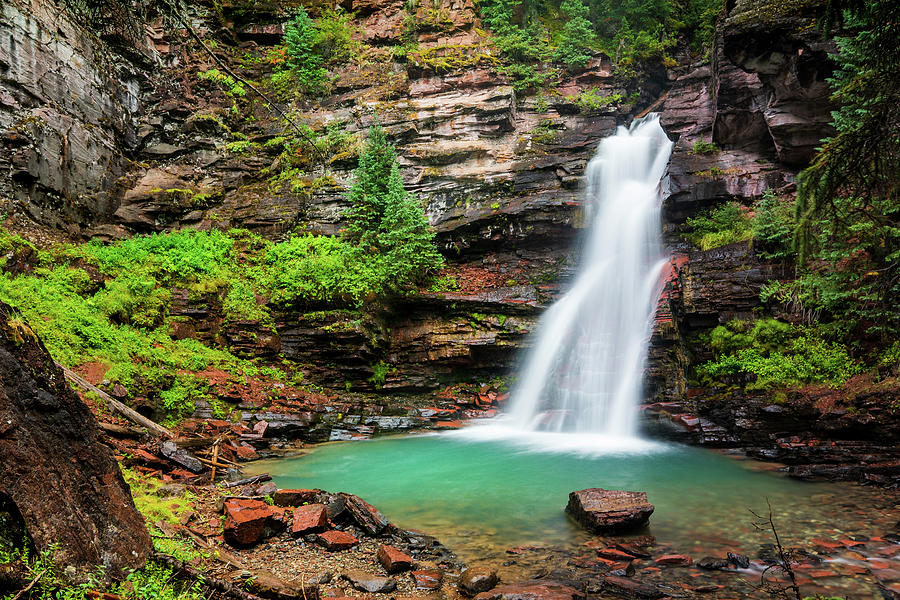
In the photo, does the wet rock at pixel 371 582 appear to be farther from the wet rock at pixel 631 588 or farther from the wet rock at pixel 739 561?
the wet rock at pixel 739 561

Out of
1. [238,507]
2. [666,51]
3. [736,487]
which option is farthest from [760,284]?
[666,51]

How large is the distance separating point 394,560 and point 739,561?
3.50 metres

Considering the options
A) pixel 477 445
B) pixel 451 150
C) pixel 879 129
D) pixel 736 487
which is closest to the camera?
pixel 879 129

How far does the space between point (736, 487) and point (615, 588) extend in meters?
4.52

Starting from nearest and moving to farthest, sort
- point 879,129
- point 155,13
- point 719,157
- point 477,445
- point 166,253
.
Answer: point 155,13
point 879,129
point 477,445
point 166,253
point 719,157

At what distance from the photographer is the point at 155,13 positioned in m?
4.34

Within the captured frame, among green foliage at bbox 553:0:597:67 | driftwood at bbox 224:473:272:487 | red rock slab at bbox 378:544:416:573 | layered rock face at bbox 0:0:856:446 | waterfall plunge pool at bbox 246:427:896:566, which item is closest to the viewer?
red rock slab at bbox 378:544:416:573

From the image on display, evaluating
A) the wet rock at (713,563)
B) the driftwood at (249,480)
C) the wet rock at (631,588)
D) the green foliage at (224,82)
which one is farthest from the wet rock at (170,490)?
the green foliage at (224,82)

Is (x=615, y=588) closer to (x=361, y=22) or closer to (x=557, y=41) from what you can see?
(x=557, y=41)

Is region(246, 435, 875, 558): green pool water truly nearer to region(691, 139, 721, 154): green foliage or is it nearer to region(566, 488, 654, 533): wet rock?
region(566, 488, 654, 533): wet rock

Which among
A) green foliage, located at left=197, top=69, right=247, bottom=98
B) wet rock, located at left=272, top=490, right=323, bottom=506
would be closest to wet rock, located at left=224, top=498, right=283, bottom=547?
wet rock, located at left=272, top=490, right=323, bottom=506

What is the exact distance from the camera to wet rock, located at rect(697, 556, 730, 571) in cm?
442

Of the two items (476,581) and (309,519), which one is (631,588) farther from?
(309,519)

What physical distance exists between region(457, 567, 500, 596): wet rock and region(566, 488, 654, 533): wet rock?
1885mm
